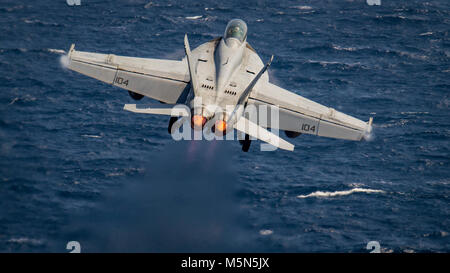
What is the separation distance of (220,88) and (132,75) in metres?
8.18

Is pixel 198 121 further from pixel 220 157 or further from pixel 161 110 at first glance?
pixel 220 157

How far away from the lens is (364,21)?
119 meters

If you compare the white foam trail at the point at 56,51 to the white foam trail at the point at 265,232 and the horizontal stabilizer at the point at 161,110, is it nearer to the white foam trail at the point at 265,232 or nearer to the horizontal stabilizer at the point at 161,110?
the white foam trail at the point at 265,232

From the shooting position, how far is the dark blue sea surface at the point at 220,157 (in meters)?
71.8

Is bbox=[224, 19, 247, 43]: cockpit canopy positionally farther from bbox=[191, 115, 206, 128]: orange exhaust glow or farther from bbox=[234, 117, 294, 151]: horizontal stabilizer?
bbox=[191, 115, 206, 128]: orange exhaust glow

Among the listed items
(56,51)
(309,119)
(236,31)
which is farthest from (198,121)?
(56,51)

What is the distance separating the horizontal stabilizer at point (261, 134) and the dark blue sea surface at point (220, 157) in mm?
18944

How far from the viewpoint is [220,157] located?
244ft

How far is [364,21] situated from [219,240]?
204 feet

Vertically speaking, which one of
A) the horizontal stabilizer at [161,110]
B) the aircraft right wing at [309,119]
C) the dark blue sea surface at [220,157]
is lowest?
the dark blue sea surface at [220,157]

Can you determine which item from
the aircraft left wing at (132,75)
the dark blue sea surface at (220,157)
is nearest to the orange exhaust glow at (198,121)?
the aircraft left wing at (132,75)

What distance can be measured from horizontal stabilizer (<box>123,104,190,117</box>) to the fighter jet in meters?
1.05
